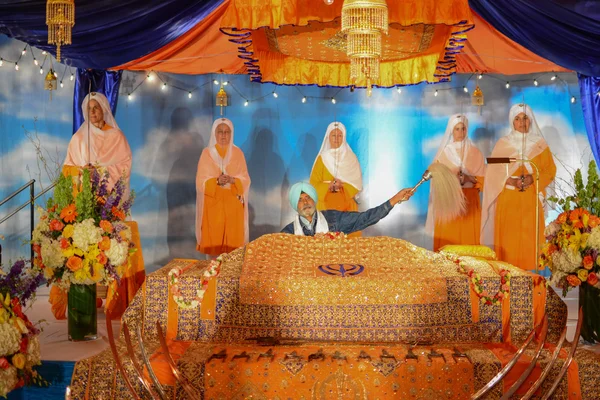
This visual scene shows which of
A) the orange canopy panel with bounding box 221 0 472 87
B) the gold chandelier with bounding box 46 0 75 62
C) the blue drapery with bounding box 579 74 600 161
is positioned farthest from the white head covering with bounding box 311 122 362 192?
the gold chandelier with bounding box 46 0 75 62

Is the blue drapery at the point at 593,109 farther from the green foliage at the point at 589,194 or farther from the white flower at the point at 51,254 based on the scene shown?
the white flower at the point at 51,254

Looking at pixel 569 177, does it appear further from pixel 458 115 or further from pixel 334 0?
pixel 334 0

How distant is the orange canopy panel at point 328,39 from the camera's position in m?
4.64

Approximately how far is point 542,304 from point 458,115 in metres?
3.81

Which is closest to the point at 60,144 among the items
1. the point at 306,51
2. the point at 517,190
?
the point at 306,51

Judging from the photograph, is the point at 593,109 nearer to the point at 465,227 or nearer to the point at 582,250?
the point at 465,227

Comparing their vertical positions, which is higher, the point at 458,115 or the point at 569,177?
the point at 458,115

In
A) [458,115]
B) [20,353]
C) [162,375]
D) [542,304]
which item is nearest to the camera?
[20,353]

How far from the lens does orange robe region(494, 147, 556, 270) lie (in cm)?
771

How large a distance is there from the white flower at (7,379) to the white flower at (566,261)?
316 cm

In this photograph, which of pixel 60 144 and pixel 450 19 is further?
pixel 60 144

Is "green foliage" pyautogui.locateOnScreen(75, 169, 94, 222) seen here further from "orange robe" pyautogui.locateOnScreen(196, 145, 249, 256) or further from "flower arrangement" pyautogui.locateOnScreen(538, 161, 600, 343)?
"orange robe" pyautogui.locateOnScreen(196, 145, 249, 256)

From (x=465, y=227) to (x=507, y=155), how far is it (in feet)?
2.74

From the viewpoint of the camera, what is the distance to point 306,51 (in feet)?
19.2
